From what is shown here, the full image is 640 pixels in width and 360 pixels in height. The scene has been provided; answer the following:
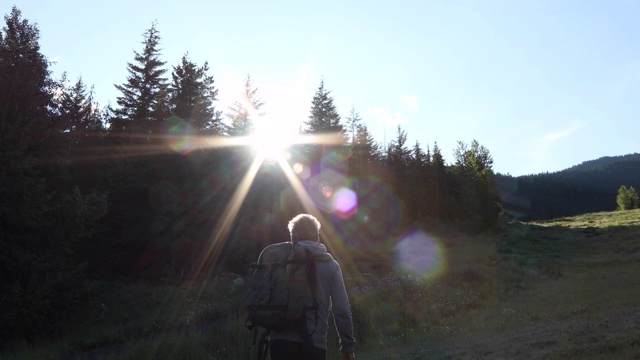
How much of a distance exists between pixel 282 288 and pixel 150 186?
2225 centimetres

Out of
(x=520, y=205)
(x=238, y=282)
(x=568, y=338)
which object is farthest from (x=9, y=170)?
(x=520, y=205)

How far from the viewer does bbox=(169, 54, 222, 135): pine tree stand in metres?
29.8

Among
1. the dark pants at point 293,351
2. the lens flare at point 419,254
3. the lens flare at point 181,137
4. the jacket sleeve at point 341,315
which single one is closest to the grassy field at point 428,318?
the lens flare at point 419,254

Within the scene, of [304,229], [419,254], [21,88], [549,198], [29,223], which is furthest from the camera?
[549,198]

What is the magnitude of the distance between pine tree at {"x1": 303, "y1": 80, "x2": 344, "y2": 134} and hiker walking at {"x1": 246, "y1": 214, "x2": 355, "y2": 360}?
37369mm

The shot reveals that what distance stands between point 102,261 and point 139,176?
518cm

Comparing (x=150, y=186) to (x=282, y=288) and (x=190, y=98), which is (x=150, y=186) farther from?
(x=282, y=288)

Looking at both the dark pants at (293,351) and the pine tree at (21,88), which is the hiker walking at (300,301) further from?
the pine tree at (21,88)

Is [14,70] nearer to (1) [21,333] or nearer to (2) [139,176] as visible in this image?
(1) [21,333]

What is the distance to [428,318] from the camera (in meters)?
12.2

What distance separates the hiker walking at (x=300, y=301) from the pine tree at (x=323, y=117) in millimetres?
37369

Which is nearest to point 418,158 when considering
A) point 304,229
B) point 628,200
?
point 304,229

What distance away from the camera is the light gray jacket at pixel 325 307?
3793 millimetres

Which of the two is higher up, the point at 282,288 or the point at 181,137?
the point at 181,137
